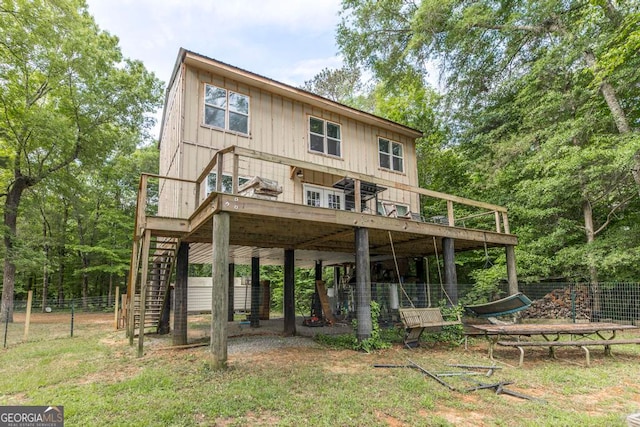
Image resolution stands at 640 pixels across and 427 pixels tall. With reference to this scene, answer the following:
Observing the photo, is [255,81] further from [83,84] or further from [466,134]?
[83,84]

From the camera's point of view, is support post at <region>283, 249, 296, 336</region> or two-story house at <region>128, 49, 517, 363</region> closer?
two-story house at <region>128, 49, 517, 363</region>

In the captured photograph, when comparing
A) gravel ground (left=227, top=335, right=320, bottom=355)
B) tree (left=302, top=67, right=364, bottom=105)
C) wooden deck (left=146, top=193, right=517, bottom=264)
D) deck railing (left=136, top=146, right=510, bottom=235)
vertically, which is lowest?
gravel ground (left=227, top=335, right=320, bottom=355)

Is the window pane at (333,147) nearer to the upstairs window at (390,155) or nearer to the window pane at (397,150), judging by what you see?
the upstairs window at (390,155)

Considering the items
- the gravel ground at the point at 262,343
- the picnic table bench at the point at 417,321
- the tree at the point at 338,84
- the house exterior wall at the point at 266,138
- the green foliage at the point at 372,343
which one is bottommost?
the gravel ground at the point at 262,343

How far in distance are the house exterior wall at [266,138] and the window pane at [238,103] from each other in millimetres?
137

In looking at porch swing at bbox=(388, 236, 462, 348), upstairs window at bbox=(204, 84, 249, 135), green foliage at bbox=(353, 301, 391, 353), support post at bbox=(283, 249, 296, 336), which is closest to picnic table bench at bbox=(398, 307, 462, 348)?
porch swing at bbox=(388, 236, 462, 348)

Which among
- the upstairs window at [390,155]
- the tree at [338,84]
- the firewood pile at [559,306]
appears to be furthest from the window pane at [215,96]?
the tree at [338,84]

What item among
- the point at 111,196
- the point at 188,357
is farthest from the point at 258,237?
the point at 111,196

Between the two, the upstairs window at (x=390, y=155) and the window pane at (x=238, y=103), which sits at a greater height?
the window pane at (x=238, y=103)

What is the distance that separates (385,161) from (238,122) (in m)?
5.64

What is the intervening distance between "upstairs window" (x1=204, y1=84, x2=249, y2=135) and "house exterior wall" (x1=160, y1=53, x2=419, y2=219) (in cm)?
13

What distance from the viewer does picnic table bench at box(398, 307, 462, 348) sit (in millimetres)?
7344

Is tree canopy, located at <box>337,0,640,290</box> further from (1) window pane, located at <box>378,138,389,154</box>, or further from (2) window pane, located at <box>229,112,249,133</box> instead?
(2) window pane, located at <box>229,112,249,133</box>

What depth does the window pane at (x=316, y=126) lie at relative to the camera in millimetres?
10961
